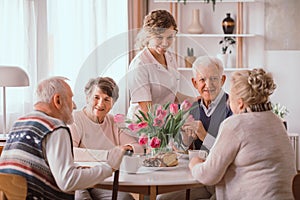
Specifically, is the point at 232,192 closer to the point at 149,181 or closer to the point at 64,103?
the point at 149,181

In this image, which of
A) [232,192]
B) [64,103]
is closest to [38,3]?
[64,103]

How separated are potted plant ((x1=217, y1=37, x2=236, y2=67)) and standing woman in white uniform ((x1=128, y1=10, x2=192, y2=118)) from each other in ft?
8.18

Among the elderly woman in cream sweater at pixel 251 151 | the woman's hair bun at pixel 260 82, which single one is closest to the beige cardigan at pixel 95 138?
the elderly woman in cream sweater at pixel 251 151

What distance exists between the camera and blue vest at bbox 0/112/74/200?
2506mm

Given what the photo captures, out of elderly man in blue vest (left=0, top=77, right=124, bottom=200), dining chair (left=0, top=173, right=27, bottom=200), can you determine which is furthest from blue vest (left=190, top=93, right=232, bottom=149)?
dining chair (left=0, top=173, right=27, bottom=200)

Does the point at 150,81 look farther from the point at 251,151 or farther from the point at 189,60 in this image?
the point at 189,60

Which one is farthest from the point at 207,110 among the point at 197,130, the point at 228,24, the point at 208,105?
the point at 228,24

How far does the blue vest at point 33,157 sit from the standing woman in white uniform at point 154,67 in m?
0.86

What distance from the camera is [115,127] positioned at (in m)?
3.34

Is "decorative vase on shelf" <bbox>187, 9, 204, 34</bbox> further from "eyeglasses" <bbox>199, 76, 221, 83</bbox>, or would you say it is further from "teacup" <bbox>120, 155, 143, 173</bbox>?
"teacup" <bbox>120, 155, 143, 173</bbox>

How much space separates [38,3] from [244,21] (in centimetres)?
205

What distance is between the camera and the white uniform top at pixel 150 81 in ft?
11.3

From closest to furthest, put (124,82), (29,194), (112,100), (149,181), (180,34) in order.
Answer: (29,194) → (149,181) → (112,100) → (124,82) → (180,34)

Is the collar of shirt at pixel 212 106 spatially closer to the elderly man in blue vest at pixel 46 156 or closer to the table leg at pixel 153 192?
the table leg at pixel 153 192
